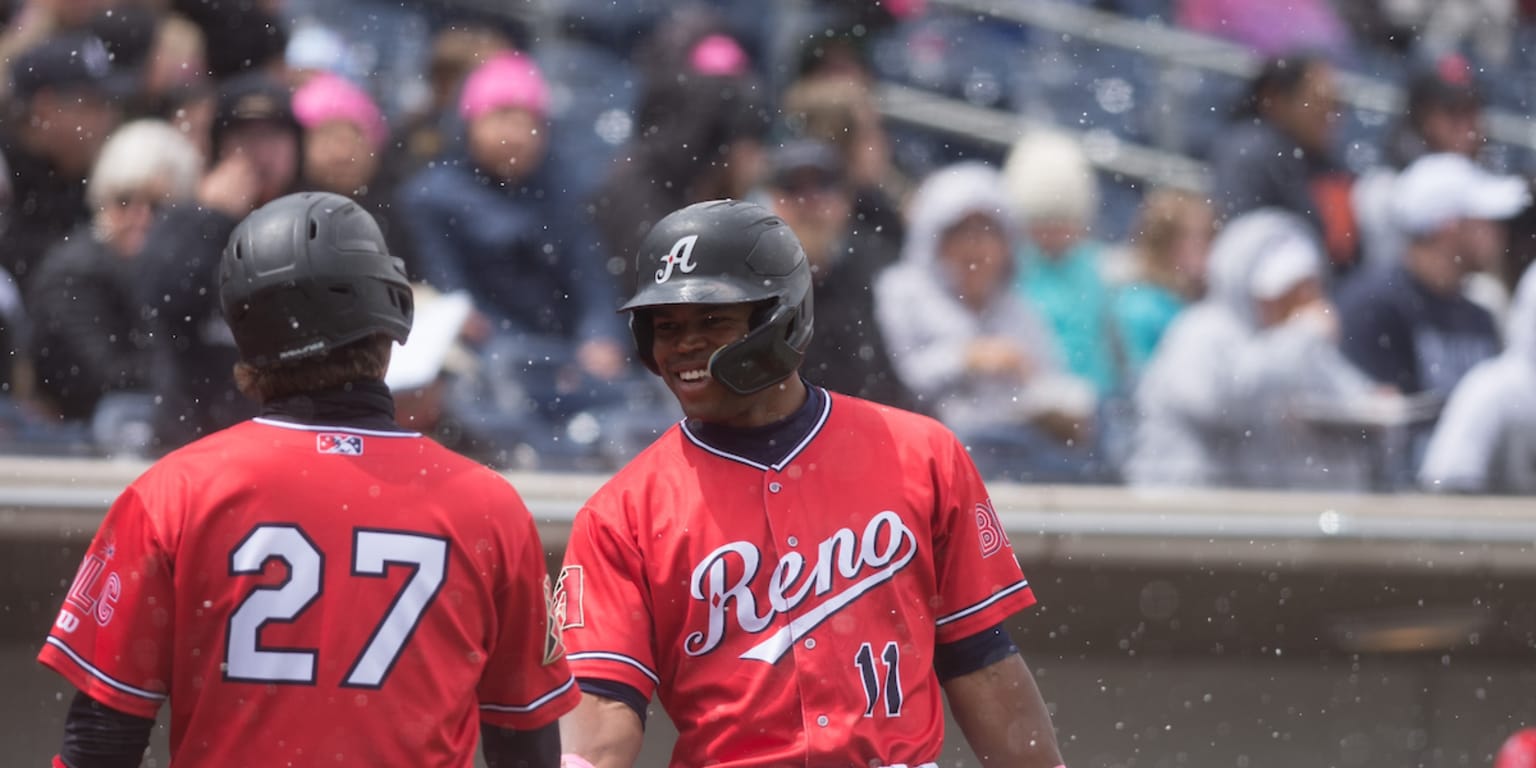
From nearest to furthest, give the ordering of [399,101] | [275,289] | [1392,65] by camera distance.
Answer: [275,289], [399,101], [1392,65]

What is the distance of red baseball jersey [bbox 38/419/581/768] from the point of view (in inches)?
121

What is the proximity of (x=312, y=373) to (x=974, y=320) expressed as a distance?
11.9ft

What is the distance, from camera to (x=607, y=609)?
3.68 m

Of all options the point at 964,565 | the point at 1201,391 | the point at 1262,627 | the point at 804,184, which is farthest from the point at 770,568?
the point at 1201,391

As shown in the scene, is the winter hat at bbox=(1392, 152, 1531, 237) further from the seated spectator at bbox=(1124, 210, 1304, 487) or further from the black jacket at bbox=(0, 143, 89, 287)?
the black jacket at bbox=(0, 143, 89, 287)

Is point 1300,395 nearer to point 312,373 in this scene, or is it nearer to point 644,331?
point 644,331

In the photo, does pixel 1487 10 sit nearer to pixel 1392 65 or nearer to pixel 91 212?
pixel 1392 65

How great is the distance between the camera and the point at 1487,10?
10258 millimetres

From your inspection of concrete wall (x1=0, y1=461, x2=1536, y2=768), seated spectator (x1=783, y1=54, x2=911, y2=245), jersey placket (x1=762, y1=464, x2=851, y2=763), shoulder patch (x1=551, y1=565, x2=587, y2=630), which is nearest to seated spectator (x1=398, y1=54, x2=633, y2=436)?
concrete wall (x1=0, y1=461, x2=1536, y2=768)

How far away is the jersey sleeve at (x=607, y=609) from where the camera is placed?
12.0 feet

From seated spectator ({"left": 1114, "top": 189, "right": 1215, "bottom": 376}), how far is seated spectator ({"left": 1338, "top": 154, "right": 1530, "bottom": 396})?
1.81ft

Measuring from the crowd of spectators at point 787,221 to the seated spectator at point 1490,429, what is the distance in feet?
0.04

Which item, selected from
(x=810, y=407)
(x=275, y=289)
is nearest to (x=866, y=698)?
(x=810, y=407)

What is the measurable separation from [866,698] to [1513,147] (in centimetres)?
729
